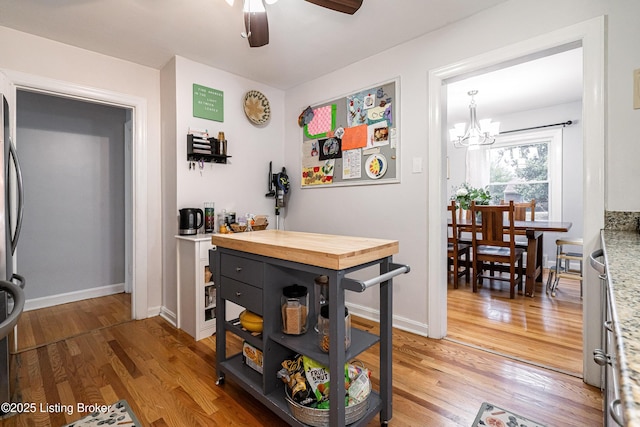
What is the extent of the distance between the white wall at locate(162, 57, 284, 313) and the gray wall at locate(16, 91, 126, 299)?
115 centimetres

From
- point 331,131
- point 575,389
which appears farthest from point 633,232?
point 331,131

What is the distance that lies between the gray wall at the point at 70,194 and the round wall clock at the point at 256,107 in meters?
1.61

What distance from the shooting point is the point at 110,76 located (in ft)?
8.64

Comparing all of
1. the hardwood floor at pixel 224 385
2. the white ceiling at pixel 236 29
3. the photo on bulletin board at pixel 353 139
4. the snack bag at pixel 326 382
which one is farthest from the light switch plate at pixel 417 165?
the snack bag at pixel 326 382

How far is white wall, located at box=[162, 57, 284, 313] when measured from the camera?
2658 mm

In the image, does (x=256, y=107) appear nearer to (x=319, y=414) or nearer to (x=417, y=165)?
(x=417, y=165)

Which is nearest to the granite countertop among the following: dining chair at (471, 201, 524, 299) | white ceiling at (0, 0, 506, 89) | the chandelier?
white ceiling at (0, 0, 506, 89)

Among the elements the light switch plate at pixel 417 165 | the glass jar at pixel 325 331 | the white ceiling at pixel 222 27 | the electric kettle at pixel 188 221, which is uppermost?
the white ceiling at pixel 222 27

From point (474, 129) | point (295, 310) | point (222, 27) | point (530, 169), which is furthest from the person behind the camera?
point (530, 169)

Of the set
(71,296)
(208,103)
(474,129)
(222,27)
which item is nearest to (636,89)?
(474,129)

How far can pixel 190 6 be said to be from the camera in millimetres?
1970

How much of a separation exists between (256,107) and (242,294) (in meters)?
2.28

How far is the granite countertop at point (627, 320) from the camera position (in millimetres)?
300

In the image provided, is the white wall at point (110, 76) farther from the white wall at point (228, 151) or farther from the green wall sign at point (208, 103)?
the green wall sign at point (208, 103)
